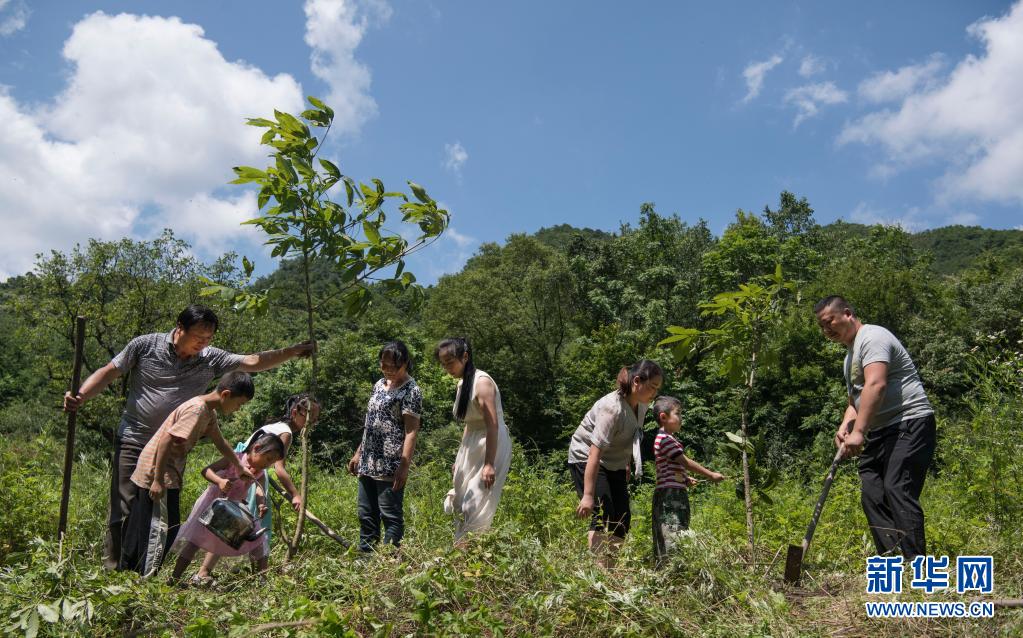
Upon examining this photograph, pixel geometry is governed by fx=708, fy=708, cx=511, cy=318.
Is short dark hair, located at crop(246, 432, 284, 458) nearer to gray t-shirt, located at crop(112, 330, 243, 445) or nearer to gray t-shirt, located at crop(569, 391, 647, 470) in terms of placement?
gray t-shirt, located at crop(112, 330, 243, 445)

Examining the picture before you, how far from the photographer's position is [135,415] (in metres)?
3.98

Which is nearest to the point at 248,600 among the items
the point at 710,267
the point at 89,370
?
the point at 89,370

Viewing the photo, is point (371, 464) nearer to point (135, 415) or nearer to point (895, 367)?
point (135, 415)

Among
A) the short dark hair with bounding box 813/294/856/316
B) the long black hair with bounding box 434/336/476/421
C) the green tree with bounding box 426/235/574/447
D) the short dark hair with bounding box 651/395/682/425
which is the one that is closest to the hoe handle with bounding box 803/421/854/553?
the short dark hair with bounding box 813/294/856/316

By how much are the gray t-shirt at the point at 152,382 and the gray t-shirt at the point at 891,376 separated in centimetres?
375

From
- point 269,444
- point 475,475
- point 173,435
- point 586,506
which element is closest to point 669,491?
point 586,506

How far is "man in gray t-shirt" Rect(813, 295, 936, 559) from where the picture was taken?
3734mm

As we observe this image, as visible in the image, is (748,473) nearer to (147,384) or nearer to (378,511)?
(378,511)

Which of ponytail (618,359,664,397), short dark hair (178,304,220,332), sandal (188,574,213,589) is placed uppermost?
short dark hair (178,304,220,332)

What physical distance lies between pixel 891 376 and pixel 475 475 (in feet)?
7.99

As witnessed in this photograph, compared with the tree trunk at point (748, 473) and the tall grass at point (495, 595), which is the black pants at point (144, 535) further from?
the tree trunk at point (748, 473)

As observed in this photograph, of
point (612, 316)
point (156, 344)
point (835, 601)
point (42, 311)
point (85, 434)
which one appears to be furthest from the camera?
point (612, 316)

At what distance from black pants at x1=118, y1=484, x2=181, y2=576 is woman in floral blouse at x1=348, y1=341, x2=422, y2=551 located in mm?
1068

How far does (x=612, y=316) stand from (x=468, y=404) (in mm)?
25540
